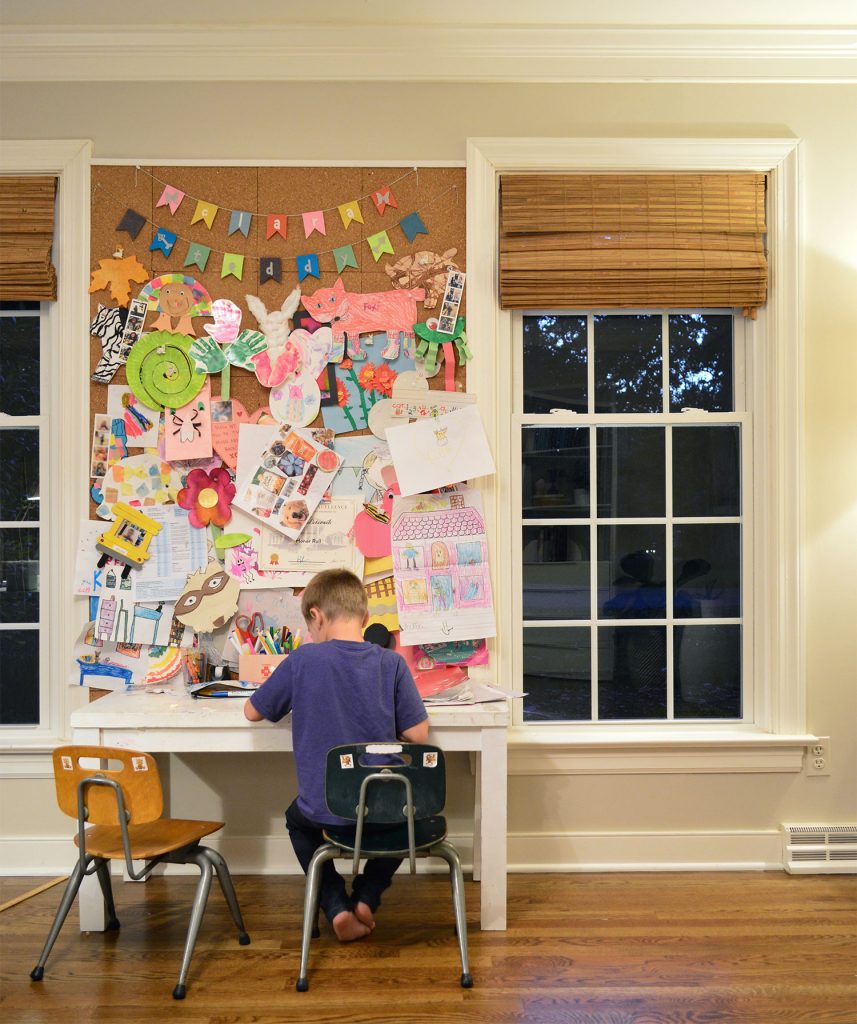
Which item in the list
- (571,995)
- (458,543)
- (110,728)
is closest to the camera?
(571,995)

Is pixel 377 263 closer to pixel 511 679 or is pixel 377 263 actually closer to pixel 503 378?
pixel 503 378

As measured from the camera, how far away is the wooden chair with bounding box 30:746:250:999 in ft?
7.74

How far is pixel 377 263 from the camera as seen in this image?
3.23 meters

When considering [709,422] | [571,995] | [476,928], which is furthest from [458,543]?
[571,995]

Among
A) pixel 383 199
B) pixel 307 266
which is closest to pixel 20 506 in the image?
pixel 307 266

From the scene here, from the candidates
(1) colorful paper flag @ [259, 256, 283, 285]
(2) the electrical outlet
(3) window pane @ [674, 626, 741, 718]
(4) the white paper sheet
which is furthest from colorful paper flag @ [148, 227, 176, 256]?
(2) the electrical outlet

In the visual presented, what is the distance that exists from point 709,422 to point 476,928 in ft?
6.26

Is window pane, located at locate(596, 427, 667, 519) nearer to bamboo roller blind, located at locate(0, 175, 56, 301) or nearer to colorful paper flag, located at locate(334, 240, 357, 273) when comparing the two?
colorful paper flag, located at locate(334, 240, 357, 273)

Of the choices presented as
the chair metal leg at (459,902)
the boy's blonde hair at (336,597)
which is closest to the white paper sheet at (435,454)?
the boy's blonde hair at (336,597)

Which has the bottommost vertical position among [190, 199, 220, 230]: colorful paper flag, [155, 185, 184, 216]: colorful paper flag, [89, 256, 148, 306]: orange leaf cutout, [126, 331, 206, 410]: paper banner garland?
[126, 331, 206, 410]: paper banner garland

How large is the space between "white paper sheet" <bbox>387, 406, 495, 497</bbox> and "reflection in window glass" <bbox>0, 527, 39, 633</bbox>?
138 cm

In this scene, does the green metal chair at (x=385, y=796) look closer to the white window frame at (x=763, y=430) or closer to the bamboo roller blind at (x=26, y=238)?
the white window frame at (x=763, y=430)

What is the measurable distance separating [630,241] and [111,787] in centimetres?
243

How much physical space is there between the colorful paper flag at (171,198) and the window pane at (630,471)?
5.62 feet
